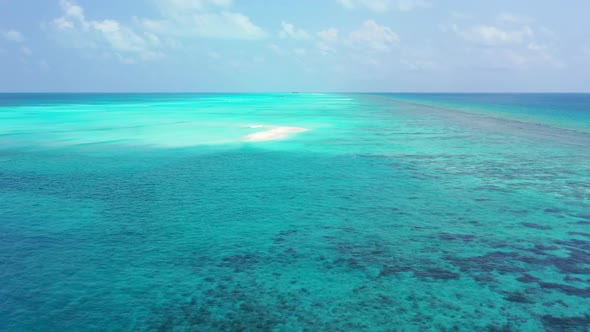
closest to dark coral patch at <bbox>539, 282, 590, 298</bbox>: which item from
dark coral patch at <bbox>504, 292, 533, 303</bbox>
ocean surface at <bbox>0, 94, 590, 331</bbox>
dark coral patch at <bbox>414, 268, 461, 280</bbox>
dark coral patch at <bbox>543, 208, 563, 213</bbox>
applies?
ocean surface at <bbox>0, 94, 590, 331</bbox>

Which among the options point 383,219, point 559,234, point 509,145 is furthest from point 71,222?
point 509,145

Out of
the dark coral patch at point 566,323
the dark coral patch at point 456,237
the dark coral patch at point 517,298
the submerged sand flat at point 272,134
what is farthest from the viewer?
the submerged sand flat at point 272,134

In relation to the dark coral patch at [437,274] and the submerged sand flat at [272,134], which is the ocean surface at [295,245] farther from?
the submerged sand flat at [272,134]

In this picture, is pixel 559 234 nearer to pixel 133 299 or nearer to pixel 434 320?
pixel 434 320

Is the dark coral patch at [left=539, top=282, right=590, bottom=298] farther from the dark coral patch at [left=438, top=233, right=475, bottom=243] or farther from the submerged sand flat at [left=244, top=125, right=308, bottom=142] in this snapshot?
the submerged sand flat at [left=244, top=125, right=308, bottom=142]

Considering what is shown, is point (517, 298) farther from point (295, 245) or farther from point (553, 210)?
point (553, 210)

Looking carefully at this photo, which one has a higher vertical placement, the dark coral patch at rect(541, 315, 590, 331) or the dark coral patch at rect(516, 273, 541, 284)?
the dark coral patch at rect(516, 273, 541, 284)

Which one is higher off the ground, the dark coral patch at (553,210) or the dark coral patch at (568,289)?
the dark coral patch at (553,210)

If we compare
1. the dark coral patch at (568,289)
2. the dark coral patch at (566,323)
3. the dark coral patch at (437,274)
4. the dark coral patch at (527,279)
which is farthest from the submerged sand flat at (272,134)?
the dark coral patch at (566,323)

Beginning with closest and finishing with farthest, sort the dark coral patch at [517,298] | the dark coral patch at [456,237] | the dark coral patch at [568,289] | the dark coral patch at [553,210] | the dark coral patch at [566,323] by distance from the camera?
the dark coral patch at [566,323]
the dark coral patch at [517,298]
the dark coral patch at [568,289]
the dark coral patch at [456,237]
the dark coral patch at [553,210]
